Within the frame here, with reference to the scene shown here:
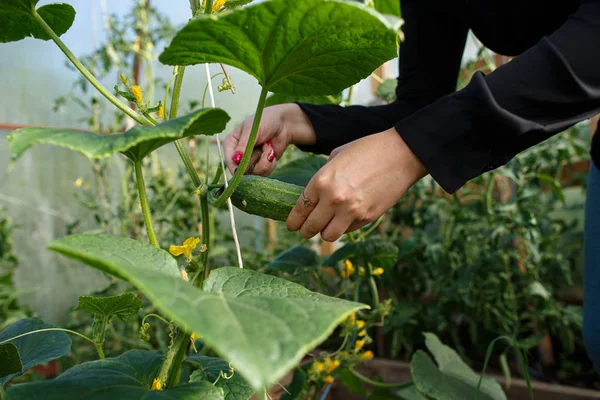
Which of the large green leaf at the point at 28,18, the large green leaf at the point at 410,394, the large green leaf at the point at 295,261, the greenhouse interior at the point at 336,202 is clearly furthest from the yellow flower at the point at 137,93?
the large green leaf at the point at 410,394

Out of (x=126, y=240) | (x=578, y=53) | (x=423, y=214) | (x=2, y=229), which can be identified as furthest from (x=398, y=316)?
(x=2, y=229)

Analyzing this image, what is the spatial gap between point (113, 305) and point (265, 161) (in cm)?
33

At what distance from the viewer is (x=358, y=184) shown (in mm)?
583

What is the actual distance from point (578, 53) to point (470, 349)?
1669mm

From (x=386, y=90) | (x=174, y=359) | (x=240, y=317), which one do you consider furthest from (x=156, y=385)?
(x=386, y=90)

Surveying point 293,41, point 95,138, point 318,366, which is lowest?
point 318,366

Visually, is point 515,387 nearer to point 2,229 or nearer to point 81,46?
point 2,229

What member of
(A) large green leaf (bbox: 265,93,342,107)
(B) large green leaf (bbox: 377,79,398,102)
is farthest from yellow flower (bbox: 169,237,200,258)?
(B) large green leaf (bbox: 377,79,398,102)

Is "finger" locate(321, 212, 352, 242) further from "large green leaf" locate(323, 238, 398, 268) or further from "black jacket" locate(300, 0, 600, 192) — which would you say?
"large green leaf" locate(323, 238, 398, 268)

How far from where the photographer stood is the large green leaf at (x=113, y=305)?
61cm

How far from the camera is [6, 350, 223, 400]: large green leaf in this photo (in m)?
0.47

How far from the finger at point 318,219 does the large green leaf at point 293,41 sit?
6.2 inches

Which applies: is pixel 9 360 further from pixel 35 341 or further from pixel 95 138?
pixel 95 138

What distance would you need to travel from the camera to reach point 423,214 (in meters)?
1.84
